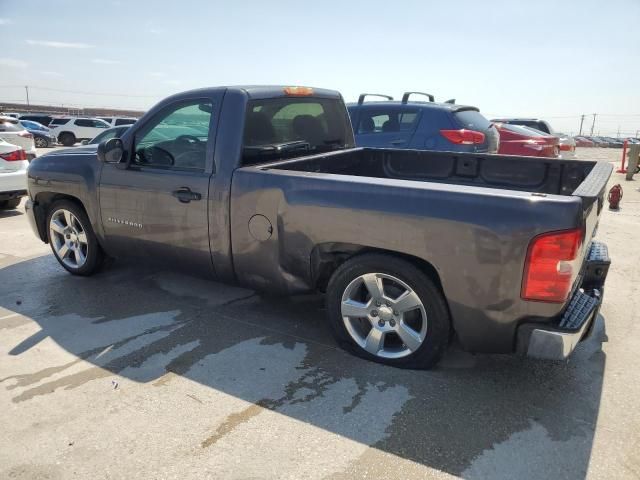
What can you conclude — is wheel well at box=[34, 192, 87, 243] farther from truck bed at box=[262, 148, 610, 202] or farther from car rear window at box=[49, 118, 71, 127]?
car rear window at box=[49, 118, 71, 127]

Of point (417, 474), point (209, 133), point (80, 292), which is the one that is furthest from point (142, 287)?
point (417, 474)

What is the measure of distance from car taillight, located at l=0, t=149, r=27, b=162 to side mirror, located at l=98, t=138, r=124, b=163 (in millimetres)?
4454

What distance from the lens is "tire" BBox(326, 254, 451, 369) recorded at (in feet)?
9.85

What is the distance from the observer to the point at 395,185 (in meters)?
2.97

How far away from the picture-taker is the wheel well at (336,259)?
9.98 ft

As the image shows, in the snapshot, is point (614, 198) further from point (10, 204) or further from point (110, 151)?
point (10, 204)

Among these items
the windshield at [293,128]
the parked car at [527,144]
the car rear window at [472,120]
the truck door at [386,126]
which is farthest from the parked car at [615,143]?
the windshield at [293,128]

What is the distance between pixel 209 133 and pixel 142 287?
68.4 inches

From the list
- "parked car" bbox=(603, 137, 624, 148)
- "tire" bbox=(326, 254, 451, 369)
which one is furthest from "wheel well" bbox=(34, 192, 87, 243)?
"parked car" bbox=(603, 137, 624, 148)

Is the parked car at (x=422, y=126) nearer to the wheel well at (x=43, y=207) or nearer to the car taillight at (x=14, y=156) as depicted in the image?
the wheel well at (x=43, y=207)

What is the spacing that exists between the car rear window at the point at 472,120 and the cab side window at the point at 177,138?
14.5 ft

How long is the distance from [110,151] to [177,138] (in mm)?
565

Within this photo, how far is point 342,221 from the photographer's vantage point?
3111 mm

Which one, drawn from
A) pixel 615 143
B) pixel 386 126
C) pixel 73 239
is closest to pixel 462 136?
pixel 386 126
